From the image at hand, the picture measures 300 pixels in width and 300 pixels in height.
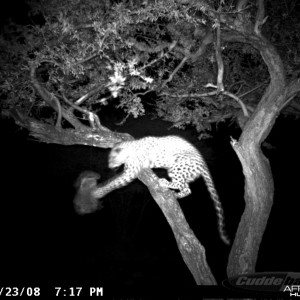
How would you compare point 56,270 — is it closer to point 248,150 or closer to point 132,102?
point 132,102

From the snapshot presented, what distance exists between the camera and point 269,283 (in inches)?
127

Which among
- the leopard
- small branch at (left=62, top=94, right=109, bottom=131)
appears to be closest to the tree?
small branch at (left=62, top=94, right=109, bottom=131)

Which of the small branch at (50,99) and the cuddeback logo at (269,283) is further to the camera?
the small branch at (50,99)

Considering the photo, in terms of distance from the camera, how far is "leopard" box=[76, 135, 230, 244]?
412cm

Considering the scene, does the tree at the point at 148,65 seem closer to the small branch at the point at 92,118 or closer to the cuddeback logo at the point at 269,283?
the small branch at the point at 92,118

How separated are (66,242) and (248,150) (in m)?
5.90

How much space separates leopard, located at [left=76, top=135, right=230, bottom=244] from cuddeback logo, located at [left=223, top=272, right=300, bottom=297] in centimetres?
73

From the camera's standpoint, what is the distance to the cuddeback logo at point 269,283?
10.4 feet

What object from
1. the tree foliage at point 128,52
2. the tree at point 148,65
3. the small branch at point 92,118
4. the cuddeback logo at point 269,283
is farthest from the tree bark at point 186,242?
the tree foliage at point 128,52

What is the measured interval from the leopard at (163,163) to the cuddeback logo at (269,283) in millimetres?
731

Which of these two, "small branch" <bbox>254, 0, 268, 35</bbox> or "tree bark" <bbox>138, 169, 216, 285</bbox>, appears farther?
"small branch" <bbox>254, 0, 268, 35</bbox>

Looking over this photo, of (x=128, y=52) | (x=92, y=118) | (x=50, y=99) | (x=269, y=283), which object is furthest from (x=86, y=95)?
(x=269, y=283)

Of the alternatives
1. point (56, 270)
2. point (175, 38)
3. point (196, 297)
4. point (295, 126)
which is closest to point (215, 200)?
point (196, 297)

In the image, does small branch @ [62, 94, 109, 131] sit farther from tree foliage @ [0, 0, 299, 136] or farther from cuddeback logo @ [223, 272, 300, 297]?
cuddeback logo @ [223, 272, 300, 297]
